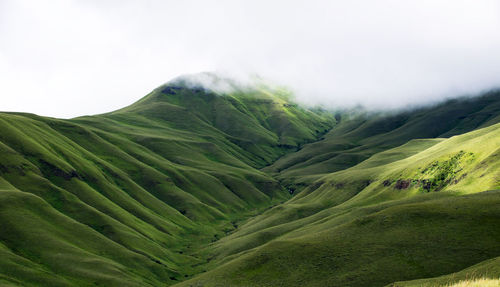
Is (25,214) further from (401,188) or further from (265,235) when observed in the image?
(401,188)

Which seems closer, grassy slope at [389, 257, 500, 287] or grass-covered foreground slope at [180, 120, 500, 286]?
grassy slope at [389, 257, 500, 287]

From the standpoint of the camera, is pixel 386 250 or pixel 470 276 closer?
pixel 470 276

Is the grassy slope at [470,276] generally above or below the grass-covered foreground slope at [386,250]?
above

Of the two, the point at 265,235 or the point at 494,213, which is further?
the point at 265,235

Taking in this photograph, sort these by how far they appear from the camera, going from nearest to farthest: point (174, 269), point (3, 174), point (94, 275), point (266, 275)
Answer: point (266, 275) < point (94, 275) < point (174, 269) < point (3, 174)

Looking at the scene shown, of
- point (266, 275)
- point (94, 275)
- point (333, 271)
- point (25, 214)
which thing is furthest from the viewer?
point (25, 214)

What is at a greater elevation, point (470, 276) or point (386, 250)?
point (470, 276)

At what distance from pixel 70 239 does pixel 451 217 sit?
136 metres

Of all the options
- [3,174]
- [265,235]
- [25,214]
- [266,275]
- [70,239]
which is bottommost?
[265,235]

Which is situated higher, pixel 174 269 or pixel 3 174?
pixel 3 174

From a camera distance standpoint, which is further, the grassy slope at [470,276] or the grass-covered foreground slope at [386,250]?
the grass-covered foreground slope at [386,250]

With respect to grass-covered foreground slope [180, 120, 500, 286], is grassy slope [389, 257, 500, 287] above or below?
above

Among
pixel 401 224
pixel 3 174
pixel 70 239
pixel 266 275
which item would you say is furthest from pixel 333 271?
pixel 3 174

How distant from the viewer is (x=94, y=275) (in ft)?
455
